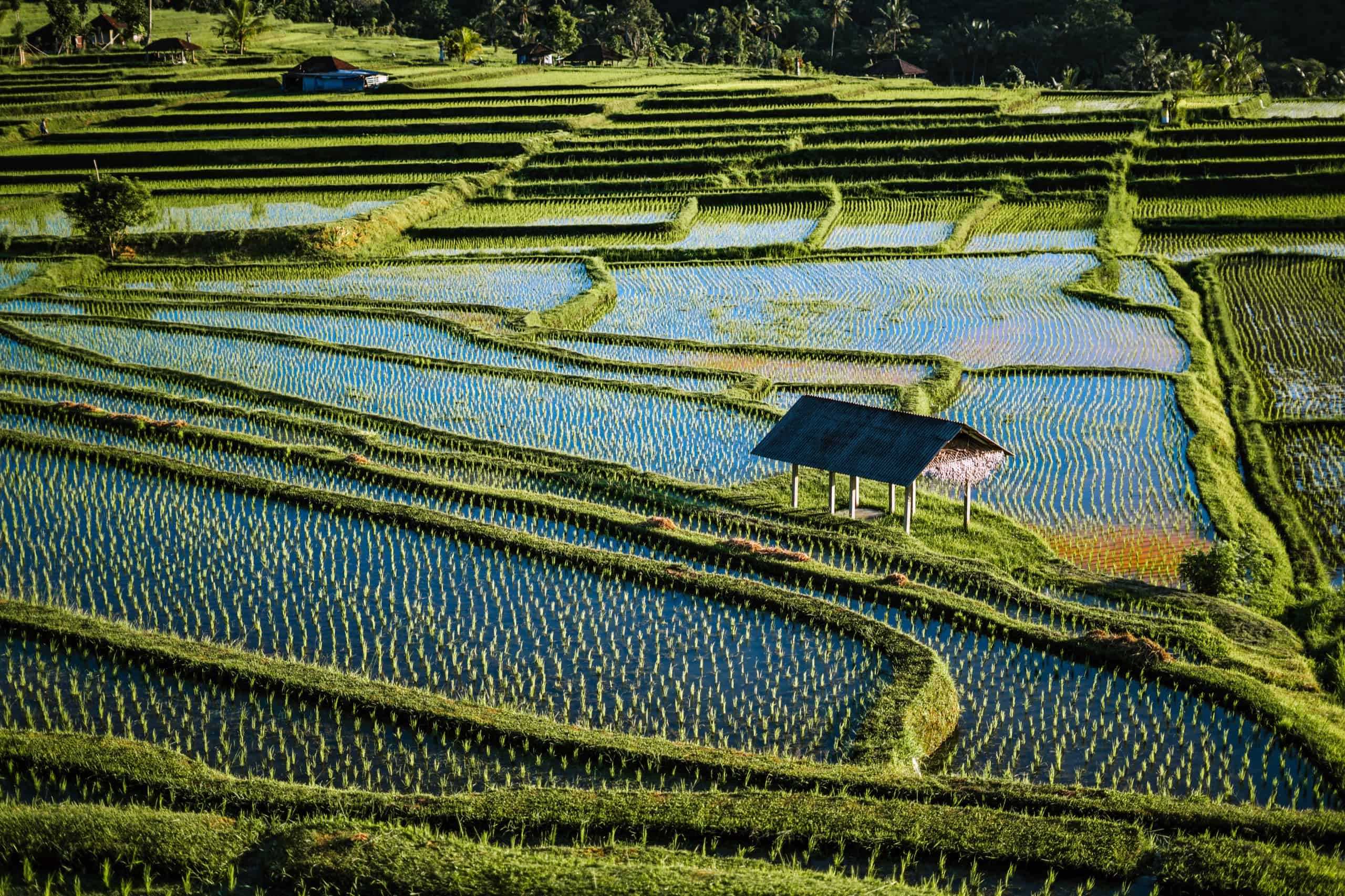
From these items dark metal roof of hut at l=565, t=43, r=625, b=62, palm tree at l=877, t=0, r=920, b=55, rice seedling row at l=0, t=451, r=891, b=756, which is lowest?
rice seedling row at l=0, t=451, r=891, b=756

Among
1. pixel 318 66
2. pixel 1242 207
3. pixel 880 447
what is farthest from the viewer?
pixel 318 66

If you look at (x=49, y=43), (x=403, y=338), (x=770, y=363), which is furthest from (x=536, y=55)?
(x=770, y=363)

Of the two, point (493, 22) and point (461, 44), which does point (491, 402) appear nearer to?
point (461, 44)

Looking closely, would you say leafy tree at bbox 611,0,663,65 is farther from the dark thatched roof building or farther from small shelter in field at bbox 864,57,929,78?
small shelter in field at bbox 864,57,929,78

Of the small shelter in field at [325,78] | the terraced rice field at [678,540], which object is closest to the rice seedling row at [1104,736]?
the terraced rice field at [678,540]

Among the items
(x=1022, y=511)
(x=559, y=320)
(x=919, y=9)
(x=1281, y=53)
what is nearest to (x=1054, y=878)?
(x=1022, y=511)

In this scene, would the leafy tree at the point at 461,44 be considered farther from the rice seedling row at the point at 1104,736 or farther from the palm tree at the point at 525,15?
the rice seedling row at the point at 1104,736

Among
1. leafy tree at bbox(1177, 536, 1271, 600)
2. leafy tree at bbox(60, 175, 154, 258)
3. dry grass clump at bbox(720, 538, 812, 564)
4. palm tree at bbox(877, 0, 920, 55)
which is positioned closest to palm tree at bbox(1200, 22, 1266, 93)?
palm tree at bbox(877, 0, 920, 55)

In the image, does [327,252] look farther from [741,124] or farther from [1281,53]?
[1281,53]
